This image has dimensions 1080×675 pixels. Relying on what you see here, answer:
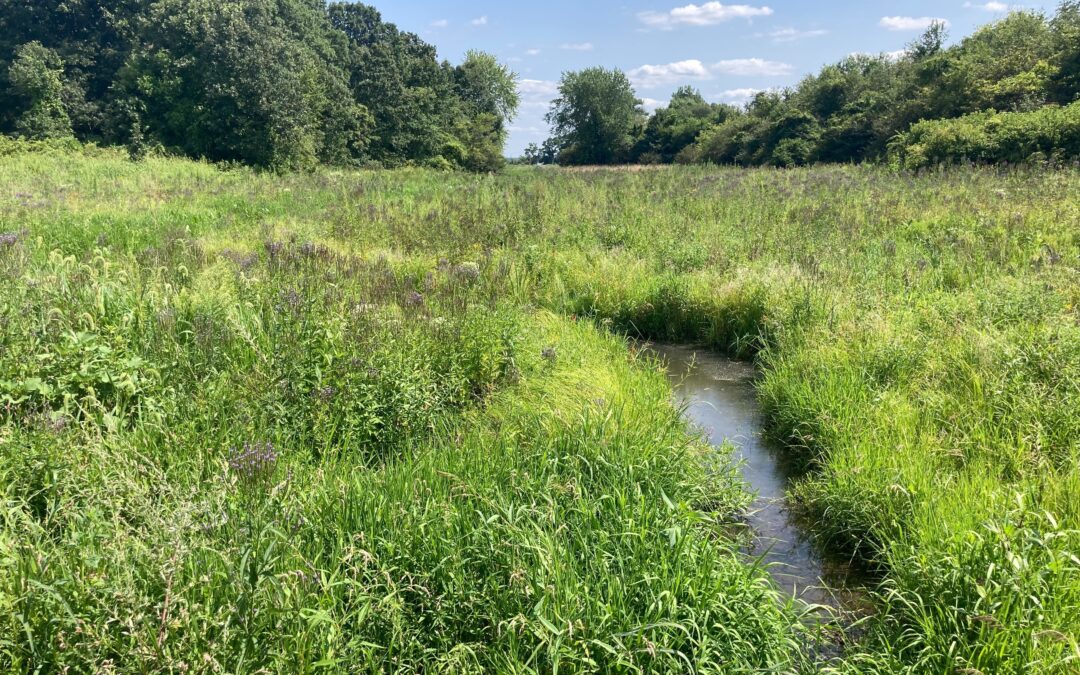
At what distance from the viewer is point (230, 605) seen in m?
1.92

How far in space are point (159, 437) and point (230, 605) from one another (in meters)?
1.92

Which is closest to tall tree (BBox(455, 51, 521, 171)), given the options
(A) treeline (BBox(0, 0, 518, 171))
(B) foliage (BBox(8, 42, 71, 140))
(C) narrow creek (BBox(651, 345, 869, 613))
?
(A) treeline (BBox(0, 0, 518, 171))

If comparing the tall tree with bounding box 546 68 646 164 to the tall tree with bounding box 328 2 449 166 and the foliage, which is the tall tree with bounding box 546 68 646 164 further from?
the foliage

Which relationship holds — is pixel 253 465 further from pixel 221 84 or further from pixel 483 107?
pixel 483 107

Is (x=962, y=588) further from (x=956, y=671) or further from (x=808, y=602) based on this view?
(x=808, y=602)

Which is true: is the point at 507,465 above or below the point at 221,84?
below

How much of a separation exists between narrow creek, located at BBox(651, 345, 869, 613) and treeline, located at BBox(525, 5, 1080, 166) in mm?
12845

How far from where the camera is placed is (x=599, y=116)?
60.6 meters

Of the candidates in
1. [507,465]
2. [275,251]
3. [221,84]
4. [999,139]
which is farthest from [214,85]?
[507,465]

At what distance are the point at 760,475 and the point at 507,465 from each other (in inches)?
94.5

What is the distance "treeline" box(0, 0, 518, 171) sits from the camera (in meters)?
35.2

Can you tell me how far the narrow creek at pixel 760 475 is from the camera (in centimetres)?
345

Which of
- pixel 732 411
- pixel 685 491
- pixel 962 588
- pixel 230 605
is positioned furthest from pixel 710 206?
pixel 230 605

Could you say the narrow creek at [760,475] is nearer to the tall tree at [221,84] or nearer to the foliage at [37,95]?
the tall tree at [221,84]
